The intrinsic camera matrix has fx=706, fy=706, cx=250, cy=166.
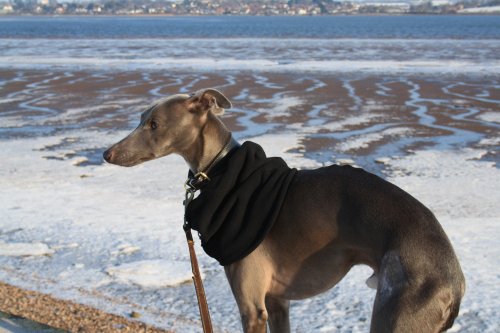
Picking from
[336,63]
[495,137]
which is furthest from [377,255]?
[336,63]

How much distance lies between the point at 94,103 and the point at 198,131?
11690 millimetres

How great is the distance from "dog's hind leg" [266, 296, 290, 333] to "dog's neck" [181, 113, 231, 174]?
0.83m

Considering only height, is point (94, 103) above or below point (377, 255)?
below

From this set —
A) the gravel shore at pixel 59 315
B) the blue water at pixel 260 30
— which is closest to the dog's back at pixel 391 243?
the gravel shore at pixel 59 315

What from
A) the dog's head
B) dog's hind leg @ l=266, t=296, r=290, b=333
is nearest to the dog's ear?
the dog's head

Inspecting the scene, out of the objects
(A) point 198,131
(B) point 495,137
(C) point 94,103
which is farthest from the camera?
(C) point 94,103

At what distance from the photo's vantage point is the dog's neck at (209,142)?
12.2 feet

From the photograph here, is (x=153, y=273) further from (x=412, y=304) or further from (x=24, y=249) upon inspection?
(x=412, y=304)

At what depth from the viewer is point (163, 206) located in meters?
7.16

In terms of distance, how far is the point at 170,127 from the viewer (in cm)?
372

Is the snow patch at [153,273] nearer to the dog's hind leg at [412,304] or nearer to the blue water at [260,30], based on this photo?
the dog's hind leg at [412,304]

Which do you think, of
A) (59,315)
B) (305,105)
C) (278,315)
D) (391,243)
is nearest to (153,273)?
(59,315)

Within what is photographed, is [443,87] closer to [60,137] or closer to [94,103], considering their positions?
[94,103]

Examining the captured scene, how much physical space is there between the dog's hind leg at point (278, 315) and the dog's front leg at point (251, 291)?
263 mm
